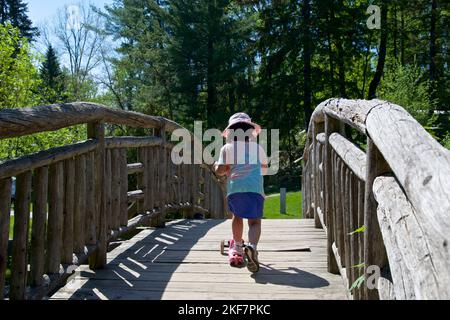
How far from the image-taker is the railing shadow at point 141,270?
3.34 meters

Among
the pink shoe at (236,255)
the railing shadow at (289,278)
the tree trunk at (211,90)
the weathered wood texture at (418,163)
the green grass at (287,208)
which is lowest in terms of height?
the green grass at (287,208)

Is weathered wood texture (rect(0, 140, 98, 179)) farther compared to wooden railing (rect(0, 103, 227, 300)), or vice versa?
wooden railing (rect(0, 103, 227, 300))

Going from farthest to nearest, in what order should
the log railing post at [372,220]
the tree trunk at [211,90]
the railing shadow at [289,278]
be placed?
the tree trunk at [211,90] < the railing shadow at [289,278] < the log railing post at [372,220]

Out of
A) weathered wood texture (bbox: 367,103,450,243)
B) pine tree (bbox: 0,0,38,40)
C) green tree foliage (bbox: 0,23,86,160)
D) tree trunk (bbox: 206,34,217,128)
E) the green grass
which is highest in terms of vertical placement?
pine tree (bbox: 0,0,38,40)

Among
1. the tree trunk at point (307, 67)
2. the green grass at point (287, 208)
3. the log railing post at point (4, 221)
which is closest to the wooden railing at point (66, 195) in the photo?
the log railing post at point (4, 221)

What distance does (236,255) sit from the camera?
161 inches

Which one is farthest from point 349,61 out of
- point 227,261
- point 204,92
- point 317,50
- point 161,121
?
point 227,261

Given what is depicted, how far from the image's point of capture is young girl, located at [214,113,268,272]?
4.14 meters

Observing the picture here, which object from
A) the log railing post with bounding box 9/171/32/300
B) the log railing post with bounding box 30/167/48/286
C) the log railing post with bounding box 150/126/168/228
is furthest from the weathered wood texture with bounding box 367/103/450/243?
the log railing post with bounding box 150/126/168/228

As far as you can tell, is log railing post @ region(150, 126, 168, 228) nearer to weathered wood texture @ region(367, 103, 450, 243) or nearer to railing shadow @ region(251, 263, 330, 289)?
railing shadow @ region(251, 263, 330, 289)

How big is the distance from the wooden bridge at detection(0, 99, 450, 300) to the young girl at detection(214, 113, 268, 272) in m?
0.26

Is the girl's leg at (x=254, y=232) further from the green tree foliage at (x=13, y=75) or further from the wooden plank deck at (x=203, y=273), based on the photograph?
the green tree foliage at (x=13, y=75)

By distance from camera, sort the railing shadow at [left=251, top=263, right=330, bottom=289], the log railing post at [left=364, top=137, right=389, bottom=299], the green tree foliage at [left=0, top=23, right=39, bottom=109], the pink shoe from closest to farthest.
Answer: the log railing post at [left=364, top=137, right=389, bottom=299]
the railing shadow at [left=251, top=263, right=330, bottom=289]
the pink shoe
the green tree foliage at [left=0, top=23, right=39, bottom=109]

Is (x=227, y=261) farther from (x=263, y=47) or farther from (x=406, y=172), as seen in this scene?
(x=263, y=47)
